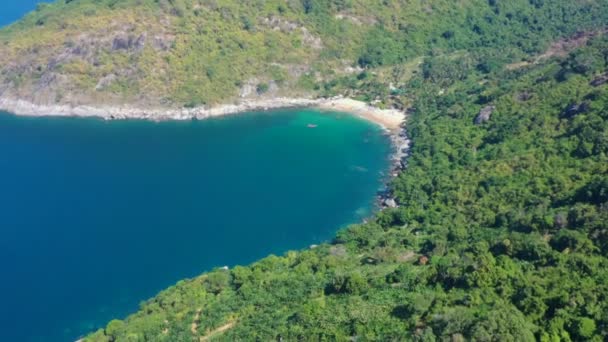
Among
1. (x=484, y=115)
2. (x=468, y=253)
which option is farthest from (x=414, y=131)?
(x=468, y=253)

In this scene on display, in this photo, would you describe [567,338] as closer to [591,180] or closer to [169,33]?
[591,180]

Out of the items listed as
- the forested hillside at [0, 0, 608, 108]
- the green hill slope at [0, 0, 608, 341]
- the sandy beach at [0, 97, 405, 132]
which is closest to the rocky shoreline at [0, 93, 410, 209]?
the sandy beach at [0, 97, 405, 132]

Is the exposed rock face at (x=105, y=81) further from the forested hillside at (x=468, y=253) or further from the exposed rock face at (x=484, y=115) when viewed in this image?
the exposed rock face at (x=484, y=115)

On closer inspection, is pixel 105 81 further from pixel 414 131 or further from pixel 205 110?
pixel 414 131

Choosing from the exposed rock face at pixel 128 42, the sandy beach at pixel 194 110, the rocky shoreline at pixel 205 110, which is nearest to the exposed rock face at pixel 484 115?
the rocky shoreline at pixel 205 110

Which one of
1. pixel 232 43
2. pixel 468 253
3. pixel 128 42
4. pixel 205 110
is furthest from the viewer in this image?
pixel 232 43

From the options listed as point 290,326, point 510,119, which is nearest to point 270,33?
point 510,119

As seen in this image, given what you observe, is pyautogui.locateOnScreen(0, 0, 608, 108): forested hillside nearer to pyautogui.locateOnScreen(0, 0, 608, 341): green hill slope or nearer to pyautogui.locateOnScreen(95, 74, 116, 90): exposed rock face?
pyautogui.locateOnScreen(95, 74, 116, 90): exposed rock face
